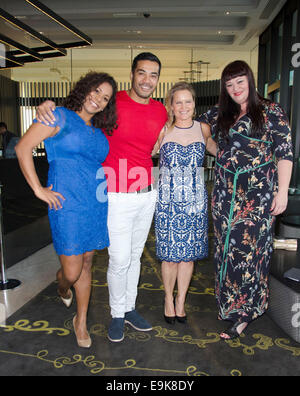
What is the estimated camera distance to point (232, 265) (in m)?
2.23

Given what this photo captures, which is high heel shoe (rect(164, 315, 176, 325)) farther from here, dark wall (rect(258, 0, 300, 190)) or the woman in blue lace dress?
dark wall (rect(258, 0, 300, 190))

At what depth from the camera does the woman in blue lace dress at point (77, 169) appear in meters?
1.80

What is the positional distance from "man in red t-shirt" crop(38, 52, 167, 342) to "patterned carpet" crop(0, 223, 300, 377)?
21 centimetres

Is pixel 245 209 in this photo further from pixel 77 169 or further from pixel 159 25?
pixel 159 25

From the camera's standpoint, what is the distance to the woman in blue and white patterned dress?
2219mm

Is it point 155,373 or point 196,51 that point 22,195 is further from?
point 196,51

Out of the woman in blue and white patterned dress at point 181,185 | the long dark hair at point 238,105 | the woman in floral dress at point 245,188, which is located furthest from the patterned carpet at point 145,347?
the long dark hair at point 238,105

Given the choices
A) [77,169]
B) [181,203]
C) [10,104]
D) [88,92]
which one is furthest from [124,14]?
[10,104]

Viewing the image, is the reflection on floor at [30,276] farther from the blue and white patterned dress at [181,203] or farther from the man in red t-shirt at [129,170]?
the blue and white patterned dress at [181,203]

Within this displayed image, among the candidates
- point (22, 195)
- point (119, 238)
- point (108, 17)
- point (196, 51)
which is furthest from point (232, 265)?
point (196, 51)

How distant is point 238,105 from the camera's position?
7.25 ft

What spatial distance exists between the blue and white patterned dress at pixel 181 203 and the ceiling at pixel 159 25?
5453mm

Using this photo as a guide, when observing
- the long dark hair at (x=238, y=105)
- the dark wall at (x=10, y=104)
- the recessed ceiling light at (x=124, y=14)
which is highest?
the recessed ceiling light at (x=124, y=14)
